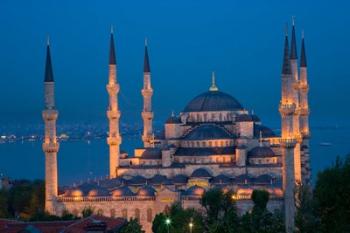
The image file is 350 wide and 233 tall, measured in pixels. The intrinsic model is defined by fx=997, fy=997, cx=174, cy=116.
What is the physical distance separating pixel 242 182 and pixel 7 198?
10796 mm

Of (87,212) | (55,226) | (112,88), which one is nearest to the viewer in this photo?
(55,226)

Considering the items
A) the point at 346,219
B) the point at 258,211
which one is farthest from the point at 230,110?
the point at 346,219

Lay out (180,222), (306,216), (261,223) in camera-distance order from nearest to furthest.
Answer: (306,216)
(261,223)
(180,222)

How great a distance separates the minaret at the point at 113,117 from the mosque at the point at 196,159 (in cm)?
4

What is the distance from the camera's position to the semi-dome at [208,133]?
1650 inches

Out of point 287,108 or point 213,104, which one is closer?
point 287,108

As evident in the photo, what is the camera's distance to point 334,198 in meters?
27.3

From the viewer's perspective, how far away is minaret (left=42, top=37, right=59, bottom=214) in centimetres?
3812

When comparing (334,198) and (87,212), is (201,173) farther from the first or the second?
(334,198)

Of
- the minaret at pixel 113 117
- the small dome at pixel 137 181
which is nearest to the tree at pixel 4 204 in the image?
the minaret at pixel 113 117

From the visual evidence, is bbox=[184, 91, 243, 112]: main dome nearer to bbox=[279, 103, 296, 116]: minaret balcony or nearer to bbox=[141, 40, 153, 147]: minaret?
bbox=[141, 40, 153, 147]: minaret

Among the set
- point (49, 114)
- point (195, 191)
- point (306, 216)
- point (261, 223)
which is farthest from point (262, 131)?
point (306, 216)

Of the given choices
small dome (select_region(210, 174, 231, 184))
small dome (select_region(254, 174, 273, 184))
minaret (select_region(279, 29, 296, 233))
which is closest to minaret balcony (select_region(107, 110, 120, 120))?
small dome (select_region(210, 174, 231, 184))

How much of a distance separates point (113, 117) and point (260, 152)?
23.2ft
